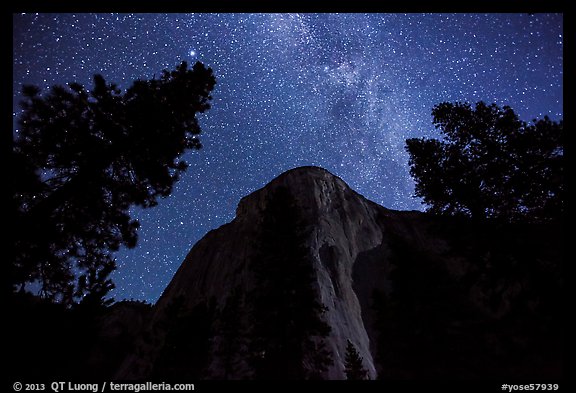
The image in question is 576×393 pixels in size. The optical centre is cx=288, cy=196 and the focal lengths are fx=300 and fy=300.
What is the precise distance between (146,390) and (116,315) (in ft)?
209

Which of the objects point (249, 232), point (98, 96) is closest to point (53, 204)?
point (98, 96)

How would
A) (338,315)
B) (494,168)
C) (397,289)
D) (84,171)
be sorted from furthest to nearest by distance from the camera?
1. (338,315)
2. (397,289)
3. (494,168)
4. (84,171)

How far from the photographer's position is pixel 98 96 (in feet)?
34.7

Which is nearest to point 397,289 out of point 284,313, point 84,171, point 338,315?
point 284,313

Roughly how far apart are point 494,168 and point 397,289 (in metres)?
10.7

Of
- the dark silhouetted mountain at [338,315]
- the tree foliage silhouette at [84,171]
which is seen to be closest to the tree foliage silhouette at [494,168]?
the dark silhouetted mountain at [338,315]

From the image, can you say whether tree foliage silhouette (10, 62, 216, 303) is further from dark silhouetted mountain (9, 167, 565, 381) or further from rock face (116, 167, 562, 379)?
rock face (116, 167, 562, 379)

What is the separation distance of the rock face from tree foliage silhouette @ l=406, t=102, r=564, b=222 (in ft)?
3.35

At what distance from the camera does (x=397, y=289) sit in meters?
20.5

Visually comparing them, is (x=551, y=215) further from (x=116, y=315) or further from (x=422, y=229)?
(x=116, y=315)

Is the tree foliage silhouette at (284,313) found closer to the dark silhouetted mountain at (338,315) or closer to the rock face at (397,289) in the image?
the dark silhouetted mountain at (338,315)

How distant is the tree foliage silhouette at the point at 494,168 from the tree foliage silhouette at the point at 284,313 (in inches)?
308

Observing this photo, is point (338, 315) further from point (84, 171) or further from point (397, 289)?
point (84, 171)

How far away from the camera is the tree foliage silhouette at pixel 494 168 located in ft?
41.1
